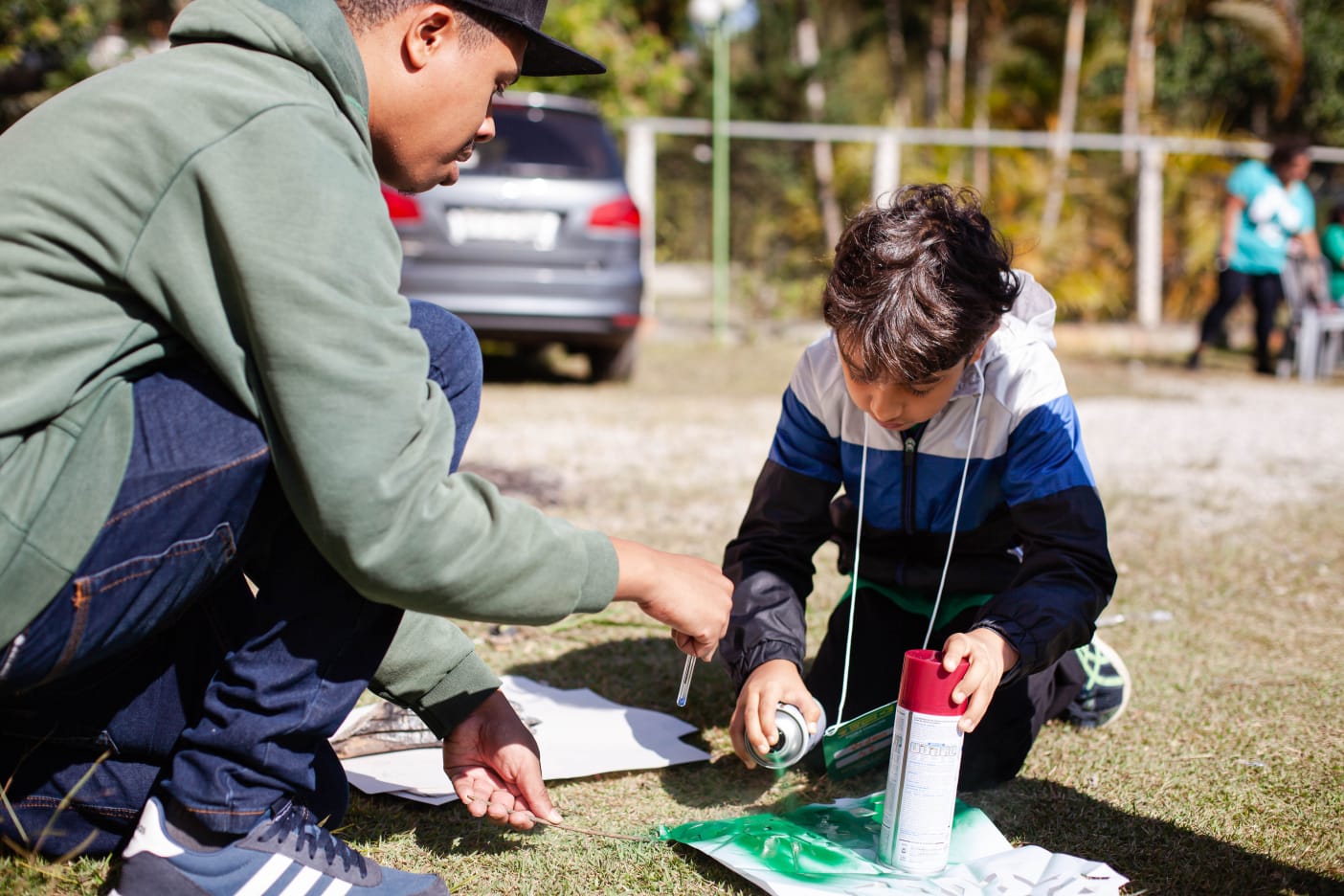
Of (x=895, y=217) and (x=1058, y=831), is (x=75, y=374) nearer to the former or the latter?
(x=895, y=217)

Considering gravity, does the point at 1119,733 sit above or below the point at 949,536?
below

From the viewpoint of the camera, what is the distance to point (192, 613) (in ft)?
5.41

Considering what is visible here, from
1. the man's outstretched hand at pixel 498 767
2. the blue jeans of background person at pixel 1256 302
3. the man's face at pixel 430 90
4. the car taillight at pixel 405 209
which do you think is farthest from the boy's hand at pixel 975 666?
the blue jeans of background person at pixel 1256 302

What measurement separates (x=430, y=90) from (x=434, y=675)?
2.90 ft

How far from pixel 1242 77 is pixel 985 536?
58.6ft

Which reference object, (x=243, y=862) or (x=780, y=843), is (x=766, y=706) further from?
(x=243, y=862)

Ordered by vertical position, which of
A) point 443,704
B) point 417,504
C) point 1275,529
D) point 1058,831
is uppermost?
point 417,504

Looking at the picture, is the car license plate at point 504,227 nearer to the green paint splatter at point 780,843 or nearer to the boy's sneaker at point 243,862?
the green paint splatter at point 780,843

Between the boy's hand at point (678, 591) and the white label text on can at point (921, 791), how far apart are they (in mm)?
319

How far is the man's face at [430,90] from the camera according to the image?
1.54 meters

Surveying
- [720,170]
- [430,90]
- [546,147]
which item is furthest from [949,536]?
[720,170]

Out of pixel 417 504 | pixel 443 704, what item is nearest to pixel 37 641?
pixel 417 504

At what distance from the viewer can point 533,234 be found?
22.2 feet

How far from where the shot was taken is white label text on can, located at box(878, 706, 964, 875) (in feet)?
5.61
